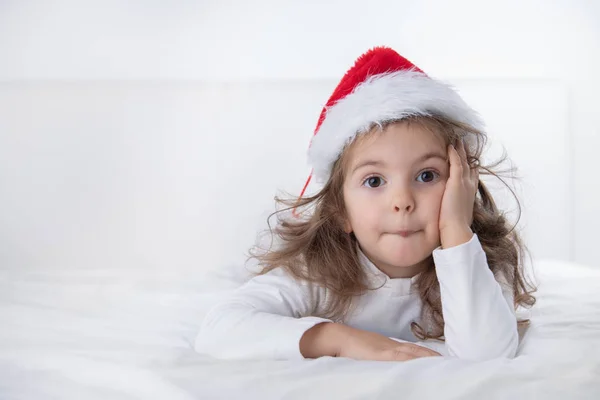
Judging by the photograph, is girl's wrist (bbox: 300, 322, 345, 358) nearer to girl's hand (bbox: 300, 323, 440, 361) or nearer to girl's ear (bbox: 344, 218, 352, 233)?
girl's hand (bbox: 300, 323, 440, 361)

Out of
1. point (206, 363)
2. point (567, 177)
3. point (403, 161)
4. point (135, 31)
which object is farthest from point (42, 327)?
point (567, 177)

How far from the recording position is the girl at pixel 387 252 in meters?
1.02

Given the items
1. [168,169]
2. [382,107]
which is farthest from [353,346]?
[168,169]

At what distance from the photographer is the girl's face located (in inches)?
43.4

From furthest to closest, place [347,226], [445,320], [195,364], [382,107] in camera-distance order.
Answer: [347,226] → [382,107] → [445,320] → [195,364]

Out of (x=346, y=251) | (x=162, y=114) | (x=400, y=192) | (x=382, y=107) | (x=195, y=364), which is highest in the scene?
(x=162, y=114)

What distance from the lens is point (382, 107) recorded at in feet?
3.85

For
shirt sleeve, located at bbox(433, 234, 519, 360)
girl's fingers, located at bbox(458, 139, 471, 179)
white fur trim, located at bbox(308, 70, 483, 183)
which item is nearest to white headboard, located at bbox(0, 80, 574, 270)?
white fur trim, located at bbox(308, 70, 483, 183)

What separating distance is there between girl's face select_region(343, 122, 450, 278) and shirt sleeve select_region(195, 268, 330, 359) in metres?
0.15

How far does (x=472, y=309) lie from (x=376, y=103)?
0.38 meters

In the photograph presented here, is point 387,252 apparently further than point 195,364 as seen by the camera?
Yes

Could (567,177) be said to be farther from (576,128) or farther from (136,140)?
(136,140)

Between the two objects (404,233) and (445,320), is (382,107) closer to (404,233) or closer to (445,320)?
(404,233)

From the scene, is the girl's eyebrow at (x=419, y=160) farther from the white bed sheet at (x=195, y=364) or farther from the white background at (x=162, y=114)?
the white background at (x=162, y=114)
